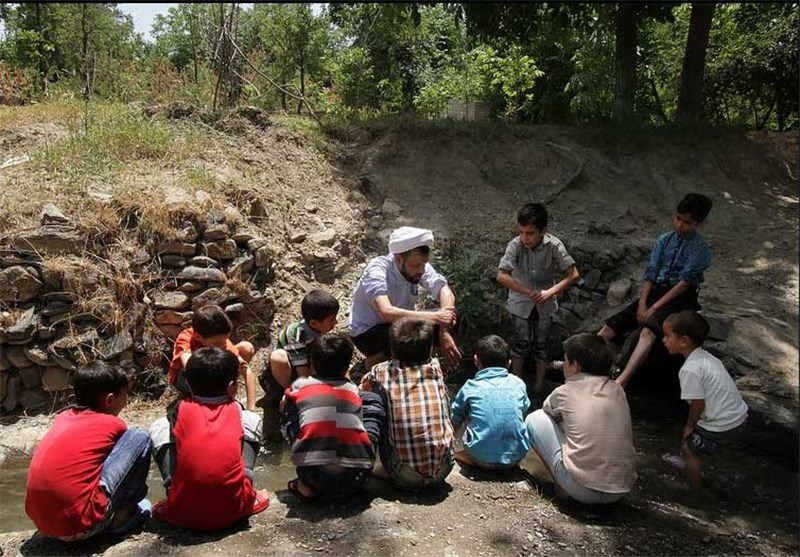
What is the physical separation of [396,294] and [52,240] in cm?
255

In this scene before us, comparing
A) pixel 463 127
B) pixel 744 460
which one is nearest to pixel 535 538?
pixel 744 460

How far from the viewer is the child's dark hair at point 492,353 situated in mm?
3471

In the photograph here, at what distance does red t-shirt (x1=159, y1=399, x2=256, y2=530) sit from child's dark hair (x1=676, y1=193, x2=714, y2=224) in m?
3.18

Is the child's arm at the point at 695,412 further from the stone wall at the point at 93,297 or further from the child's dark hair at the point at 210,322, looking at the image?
the stone wall at the point at 93,297

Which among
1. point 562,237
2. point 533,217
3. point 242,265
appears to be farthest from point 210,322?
point 562,237

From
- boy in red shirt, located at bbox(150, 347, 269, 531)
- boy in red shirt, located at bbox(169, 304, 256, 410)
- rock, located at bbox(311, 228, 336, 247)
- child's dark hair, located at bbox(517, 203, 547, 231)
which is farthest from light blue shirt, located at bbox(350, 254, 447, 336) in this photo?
rock, located at bbox(311, 228, 336, 247)

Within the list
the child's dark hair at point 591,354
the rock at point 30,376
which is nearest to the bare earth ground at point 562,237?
the rock at point 30,376

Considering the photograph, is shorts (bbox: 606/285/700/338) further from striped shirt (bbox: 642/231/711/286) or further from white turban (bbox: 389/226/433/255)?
white turban (bbox: 389/226/433/255)

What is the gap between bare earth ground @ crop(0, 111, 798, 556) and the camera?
9.04 ft

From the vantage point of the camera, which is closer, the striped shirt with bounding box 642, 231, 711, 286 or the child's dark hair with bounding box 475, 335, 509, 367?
the child's dark hair with bounding box 475, 335, 509, 367

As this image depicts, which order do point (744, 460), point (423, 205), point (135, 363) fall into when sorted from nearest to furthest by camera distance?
point (744, 460) < point (135, 363) < point (423, 205)

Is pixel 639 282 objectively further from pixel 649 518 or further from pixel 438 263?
pixel 649 518

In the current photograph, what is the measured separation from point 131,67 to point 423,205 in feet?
15.8

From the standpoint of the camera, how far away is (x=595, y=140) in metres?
7.71
